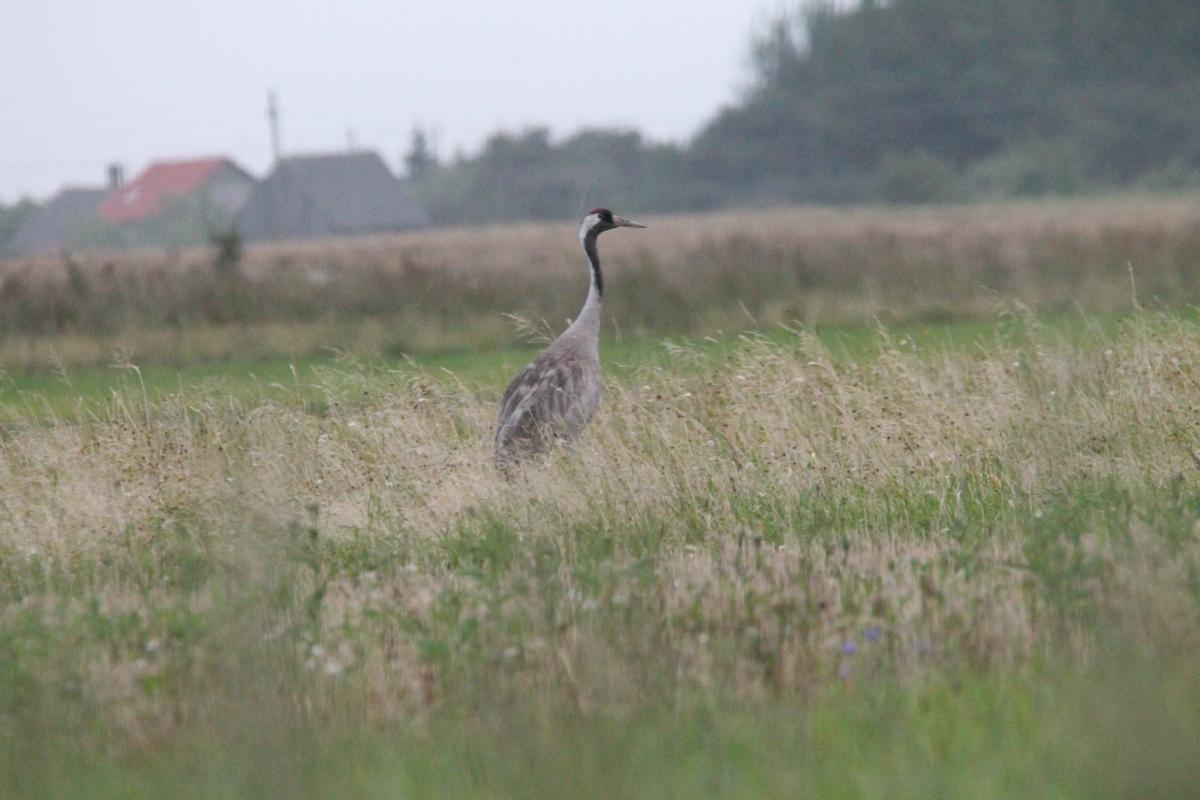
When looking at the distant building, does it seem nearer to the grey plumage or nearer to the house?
the house

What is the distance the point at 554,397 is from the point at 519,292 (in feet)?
51.1

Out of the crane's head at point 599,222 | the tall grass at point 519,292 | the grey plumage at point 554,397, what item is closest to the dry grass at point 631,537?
the grey plumage at point 554,397

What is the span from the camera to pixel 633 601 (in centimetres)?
701

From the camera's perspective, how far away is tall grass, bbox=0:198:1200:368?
81.1 ft

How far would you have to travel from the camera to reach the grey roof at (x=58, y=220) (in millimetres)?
82000

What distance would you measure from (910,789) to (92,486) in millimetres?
7278

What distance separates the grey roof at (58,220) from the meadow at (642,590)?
70628 mm

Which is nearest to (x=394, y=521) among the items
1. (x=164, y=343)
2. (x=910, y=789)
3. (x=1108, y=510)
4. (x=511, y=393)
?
(x=511, y=393)

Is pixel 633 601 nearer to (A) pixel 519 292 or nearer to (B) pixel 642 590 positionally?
(B) pixel 642 590

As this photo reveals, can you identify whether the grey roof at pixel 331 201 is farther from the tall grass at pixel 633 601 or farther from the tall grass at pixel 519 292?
the tall grass at pixel 633 601

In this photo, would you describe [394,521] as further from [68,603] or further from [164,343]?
[164,343]

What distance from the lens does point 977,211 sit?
63125 millimetres

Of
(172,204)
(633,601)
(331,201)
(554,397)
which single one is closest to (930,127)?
(331,201)

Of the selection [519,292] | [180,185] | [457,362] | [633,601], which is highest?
[180,185]
